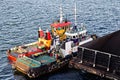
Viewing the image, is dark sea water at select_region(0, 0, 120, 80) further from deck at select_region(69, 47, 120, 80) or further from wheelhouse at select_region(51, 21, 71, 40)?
wheelhouse at select_region(51, 21, 71, 40)

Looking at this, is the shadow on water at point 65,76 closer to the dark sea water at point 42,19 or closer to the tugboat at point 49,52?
the dark sea water at point 42,19

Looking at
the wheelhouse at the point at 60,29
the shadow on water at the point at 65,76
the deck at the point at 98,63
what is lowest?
the shadow on water at the point at 65,76

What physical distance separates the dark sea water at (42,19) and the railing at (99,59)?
3.14 meters

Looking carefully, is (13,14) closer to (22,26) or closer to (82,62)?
(22,26)

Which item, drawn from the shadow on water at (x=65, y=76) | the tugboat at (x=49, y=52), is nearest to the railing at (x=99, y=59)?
the shadow on water at (x=65, y=76)

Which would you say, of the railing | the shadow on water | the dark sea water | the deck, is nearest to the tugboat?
the shadow on water

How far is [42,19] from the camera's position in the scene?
10406cm

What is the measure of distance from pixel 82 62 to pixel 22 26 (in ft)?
135

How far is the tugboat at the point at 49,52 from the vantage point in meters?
58.5

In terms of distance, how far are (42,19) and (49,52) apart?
1622 inches

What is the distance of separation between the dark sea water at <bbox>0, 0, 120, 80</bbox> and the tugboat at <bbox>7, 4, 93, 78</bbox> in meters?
2.04

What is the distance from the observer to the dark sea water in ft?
201

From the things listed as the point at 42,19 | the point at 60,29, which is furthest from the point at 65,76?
the point at 42,19

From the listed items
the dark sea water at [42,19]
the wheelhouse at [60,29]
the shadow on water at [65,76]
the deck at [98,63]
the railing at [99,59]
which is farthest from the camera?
the wheelhouse at [60,29]
